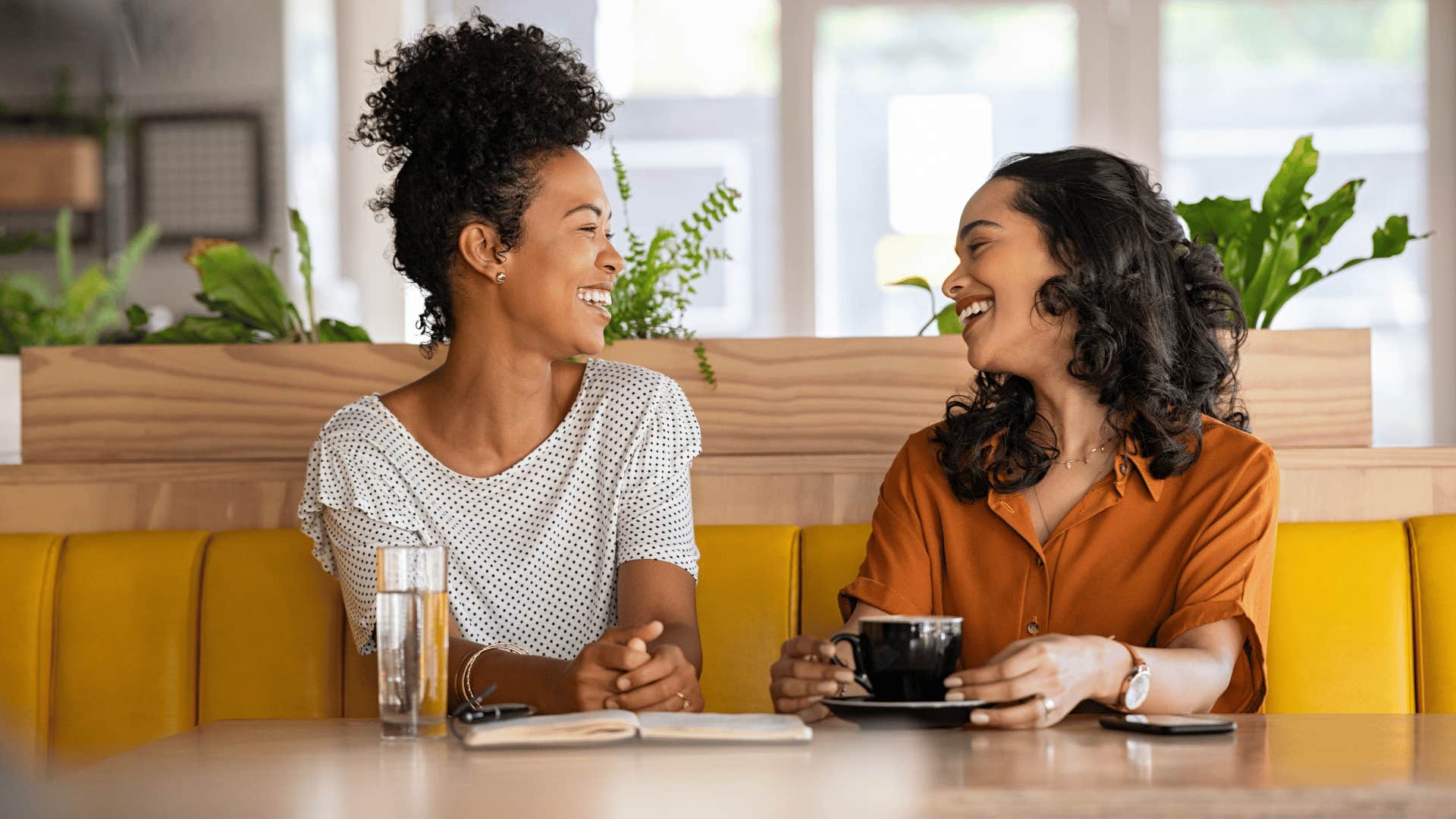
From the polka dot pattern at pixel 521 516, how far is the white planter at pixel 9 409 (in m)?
0.74

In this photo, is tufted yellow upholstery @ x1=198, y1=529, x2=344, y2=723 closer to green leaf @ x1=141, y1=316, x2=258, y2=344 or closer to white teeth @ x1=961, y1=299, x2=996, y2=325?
green leaf @ x1=141, y1=316, x2=258, y2=344

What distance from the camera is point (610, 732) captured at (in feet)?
3.06

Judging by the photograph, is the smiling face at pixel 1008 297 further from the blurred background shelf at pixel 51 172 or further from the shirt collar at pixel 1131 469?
the blurred background shelf at pixel 51 172

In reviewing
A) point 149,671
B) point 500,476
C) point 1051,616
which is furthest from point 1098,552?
point 149,671

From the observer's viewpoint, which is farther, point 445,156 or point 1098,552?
point 445,156

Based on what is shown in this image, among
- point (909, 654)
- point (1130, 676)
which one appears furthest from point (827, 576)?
point (909, 654)

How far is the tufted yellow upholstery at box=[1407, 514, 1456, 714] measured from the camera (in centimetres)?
157

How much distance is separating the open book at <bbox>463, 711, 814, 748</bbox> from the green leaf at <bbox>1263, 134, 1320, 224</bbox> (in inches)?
45.6

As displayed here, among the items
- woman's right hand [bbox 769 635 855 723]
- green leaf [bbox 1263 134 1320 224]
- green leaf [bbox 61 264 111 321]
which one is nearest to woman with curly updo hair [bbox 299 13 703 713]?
woman's right hand [bbox 769 635 855 723]

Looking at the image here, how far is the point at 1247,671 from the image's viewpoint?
1.35 meters

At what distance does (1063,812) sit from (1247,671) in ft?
2.14

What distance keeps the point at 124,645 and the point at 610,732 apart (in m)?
0.98

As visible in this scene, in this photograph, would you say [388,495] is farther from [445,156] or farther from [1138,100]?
[1138,100]

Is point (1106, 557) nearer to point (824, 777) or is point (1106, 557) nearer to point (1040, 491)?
point (1040, 491)
